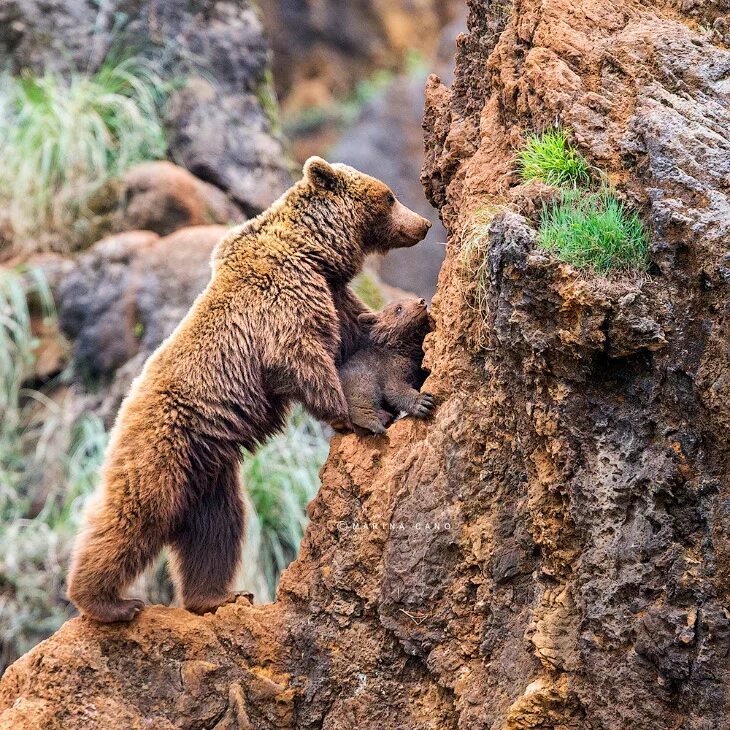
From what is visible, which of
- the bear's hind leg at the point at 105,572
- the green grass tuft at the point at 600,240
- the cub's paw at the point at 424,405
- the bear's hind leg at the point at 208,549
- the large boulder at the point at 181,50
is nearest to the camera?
the green grass tuft at the point at 600,240

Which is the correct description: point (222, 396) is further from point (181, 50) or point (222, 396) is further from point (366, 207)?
point (181, 50)

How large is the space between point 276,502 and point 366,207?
Answer: 3.78m

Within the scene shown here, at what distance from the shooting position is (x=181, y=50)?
38.3ft

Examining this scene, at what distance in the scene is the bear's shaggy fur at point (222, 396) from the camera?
5.43 meters

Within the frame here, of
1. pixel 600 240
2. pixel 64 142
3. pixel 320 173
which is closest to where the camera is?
pixel 600 240

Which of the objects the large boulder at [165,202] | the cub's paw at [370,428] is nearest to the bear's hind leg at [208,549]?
the cub's paw at [370,428]

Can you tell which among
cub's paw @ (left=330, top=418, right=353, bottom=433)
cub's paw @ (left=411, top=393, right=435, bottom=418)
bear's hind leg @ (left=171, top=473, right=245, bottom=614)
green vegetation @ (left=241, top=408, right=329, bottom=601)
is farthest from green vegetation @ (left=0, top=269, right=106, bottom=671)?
cub's paw @ (left=411, top=393, right=435, bottom=418)

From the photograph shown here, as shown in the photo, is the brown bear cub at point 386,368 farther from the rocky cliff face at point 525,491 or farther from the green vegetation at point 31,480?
the green vegetation at point 31,480

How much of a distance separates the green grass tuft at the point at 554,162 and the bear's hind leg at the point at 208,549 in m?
2.49

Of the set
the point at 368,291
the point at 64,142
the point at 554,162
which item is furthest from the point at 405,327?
the point at 64,142

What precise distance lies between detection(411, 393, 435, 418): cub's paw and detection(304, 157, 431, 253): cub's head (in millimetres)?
1383

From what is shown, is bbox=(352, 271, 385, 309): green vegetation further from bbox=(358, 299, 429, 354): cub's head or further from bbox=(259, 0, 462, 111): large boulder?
bbox=(259, 0, 462, 111): large boulder

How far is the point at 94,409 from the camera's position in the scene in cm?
985

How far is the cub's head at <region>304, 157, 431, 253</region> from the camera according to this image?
6.09 meters
